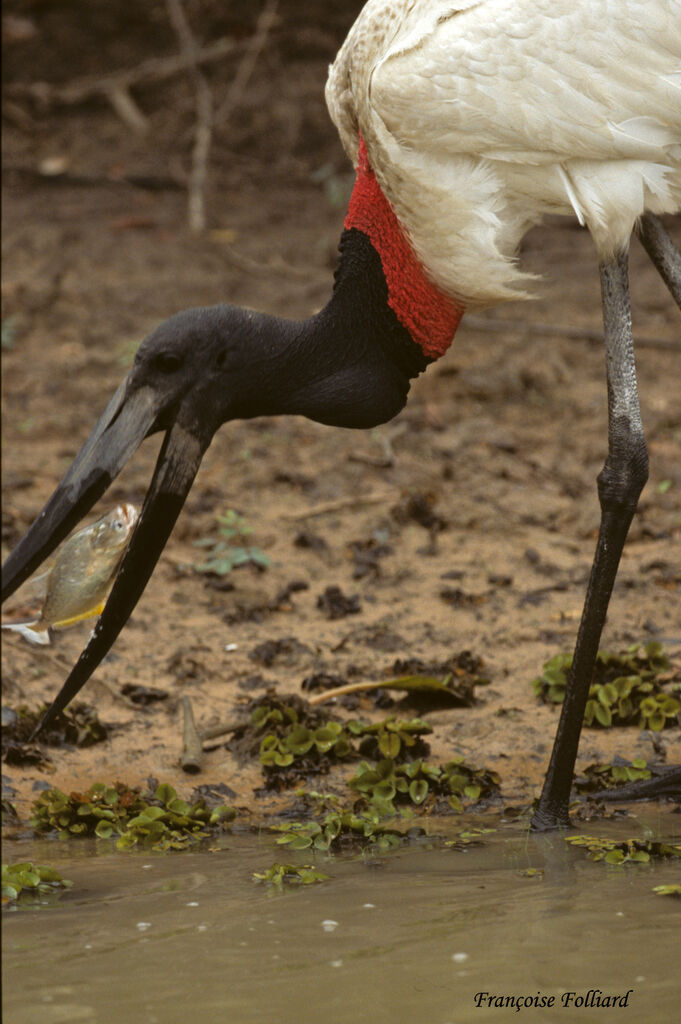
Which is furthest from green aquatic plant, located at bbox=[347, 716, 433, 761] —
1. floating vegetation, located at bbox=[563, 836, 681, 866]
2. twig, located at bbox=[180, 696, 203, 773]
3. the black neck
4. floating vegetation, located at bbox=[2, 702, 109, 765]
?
the black neck

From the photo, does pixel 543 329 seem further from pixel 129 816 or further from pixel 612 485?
pixel 129 816

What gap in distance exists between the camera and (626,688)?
14.9ft

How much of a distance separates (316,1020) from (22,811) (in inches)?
69.9

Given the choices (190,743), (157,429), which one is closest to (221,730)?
(190,743)

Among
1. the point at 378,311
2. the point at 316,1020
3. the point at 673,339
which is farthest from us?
the point at 673,339

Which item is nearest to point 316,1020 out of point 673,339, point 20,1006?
point 20,1006

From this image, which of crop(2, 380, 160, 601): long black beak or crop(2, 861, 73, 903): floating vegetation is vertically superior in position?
crop(2, 380, 160, 601): long black beak

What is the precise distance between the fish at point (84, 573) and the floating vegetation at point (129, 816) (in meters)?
0.56

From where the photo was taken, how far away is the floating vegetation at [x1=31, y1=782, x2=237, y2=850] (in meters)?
3.88

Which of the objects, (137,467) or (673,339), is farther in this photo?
(673,339)

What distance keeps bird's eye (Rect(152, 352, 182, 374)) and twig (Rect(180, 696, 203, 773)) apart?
4.48ft

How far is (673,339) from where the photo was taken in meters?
7.86

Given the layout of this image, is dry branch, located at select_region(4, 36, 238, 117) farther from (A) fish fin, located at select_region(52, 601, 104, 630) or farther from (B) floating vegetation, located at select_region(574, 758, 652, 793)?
(B) floating vegetation, located at select_region(574, 758, 652, 793)

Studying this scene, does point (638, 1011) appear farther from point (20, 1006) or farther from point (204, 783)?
point (204, 783)
